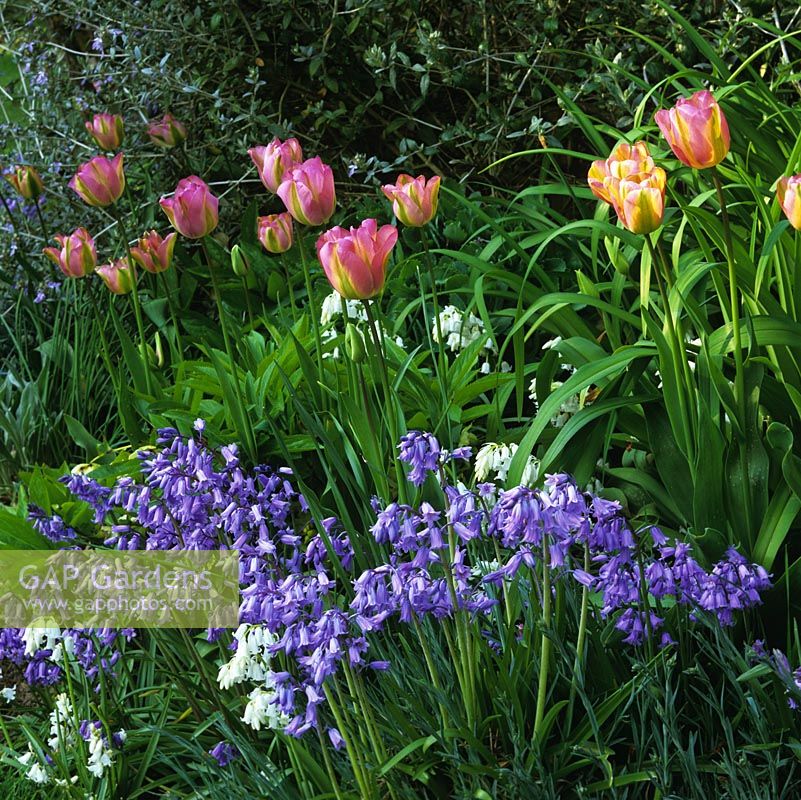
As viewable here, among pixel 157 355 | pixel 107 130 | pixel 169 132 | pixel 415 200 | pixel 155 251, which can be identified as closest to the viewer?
pixel 415 200

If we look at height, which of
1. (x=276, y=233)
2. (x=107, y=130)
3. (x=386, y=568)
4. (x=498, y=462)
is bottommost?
(x=498, y=462)

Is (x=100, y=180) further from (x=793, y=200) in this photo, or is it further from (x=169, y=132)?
(x=793, y=200)

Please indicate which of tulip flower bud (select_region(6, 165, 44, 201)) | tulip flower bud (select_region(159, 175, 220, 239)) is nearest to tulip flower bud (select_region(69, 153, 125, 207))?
tulip flower bud (select_region(159, 175, 220, 239))

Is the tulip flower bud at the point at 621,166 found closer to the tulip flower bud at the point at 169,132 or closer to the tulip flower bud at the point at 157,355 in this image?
the tulip flower bud at the point at 157,355

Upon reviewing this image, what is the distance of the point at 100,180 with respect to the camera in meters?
2.74

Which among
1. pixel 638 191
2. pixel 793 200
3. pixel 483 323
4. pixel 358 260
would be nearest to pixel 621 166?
pixel 638 191

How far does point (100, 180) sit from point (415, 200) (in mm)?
1041

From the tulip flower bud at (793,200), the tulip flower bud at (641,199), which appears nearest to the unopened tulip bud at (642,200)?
the tulip flower bud at (641,199)

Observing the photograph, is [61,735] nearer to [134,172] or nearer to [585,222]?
[585,222]

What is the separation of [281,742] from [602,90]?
111 inches

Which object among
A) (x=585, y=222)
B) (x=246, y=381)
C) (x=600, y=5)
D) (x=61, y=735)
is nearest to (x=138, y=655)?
(x=61, y=735)

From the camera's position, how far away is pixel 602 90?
3.84 metres

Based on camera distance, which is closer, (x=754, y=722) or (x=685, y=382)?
(x=754, y=722)

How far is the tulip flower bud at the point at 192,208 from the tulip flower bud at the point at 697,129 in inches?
43.0
